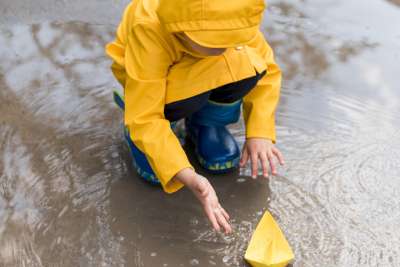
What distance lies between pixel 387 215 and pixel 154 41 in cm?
83

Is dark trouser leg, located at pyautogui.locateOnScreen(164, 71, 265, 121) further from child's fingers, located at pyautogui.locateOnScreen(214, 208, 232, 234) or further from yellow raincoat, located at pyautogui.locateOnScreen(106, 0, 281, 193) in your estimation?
child's fingers, located at pyautogui.locateOnScreen(214, 208, 232, 234)

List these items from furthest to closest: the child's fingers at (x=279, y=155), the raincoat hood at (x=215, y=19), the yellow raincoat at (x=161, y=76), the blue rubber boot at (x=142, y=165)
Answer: the blue rubber boot at (x=142, y=165), the child's fingers at (x=279, y=155), the yellow raincoat at (x=161, y=76), the raincoat hood at (x=215, y=19)

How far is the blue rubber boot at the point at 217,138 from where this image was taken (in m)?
1.69

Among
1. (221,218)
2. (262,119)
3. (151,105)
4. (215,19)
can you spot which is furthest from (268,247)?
(215,19)

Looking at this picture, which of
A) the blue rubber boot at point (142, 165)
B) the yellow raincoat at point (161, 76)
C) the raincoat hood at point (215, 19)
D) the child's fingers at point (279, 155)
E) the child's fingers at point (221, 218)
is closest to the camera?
the raincoat hood at point (215, 19)

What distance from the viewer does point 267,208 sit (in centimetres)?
162

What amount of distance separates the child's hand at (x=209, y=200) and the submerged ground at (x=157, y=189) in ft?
0.64

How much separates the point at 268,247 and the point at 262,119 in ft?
1.20

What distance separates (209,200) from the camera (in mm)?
1323

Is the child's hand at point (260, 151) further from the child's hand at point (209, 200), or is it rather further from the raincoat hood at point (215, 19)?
the raincoat hood at point (215, 19)

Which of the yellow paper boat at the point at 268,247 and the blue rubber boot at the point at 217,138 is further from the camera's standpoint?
the blue rubber boot at the point at 217,138

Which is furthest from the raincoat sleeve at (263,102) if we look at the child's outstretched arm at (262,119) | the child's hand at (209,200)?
the child's hand at (209,200)

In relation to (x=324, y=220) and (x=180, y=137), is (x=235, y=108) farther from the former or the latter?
(x=324, y=220)

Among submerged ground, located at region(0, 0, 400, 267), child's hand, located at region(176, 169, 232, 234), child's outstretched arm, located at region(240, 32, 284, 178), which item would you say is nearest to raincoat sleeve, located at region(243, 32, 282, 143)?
child's outstretched arm, located at region(240, 32, 284, 178)
